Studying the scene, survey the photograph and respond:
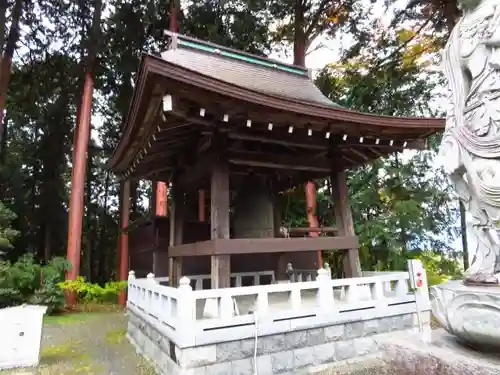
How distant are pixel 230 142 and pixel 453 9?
7132 mm

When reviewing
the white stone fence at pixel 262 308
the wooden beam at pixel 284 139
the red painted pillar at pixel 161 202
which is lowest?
the white stone fence at pixel 262 308

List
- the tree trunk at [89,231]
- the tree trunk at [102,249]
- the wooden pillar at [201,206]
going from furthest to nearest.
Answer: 1. the tree trunk at [102,249]
2. the tree trunk at [89,231]
3. the wooden pillar at [201,206]

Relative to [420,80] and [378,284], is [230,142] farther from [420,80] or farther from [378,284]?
[420,80]

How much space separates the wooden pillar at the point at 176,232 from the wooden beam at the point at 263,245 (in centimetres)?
75

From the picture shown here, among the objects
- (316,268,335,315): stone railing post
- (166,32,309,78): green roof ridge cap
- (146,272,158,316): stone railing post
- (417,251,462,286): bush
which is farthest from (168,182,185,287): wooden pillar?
(417,251,462,286): bush

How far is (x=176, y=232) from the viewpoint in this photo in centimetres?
751

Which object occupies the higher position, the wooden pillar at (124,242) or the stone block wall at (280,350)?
the wooden pillar at (124,242)

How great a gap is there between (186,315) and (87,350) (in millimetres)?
3427

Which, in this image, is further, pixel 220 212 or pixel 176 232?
pixel 176 232

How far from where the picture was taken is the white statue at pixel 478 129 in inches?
90.8

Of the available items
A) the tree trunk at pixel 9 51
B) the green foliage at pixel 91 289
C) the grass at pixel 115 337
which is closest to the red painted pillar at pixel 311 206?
the grass at pixel 115 337

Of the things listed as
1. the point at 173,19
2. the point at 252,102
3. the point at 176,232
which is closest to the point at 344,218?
the point at 252,102

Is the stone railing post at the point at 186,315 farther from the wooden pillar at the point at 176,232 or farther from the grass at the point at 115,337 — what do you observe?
the grass at the point at 115,337

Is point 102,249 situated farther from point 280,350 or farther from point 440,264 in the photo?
point 280,350
